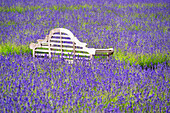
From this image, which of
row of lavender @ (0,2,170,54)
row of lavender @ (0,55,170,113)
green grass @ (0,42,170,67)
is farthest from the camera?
row of lavender @ (0,2,170,54)

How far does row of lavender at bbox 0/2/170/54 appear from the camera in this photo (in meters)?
5.69

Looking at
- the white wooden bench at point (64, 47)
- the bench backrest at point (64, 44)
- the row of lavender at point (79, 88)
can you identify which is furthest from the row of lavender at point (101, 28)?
the row of lavender at point (79, 88)

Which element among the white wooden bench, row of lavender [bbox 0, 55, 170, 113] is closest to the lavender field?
row of lavender [bbox 0, 55, 170, 113]

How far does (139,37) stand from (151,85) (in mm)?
2883

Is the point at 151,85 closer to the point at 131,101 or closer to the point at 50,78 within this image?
the point at 131,101

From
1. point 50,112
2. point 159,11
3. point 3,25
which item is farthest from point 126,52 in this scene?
point 159,11

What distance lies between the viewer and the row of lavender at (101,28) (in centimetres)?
569

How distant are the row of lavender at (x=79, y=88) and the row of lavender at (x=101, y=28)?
1.56 m

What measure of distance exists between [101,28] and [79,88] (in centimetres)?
405

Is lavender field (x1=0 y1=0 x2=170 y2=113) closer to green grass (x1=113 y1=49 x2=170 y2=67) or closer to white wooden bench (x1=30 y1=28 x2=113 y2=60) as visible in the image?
green grass (x1=113 y1=49 x2=170 y2=67)

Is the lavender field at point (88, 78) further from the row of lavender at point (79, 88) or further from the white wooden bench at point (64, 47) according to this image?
the white wooden bench at point (64, 47)

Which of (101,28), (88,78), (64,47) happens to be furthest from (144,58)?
(101,28)

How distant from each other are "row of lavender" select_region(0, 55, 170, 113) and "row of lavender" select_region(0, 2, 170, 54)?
1.56 m

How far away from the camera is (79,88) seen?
3178mm
